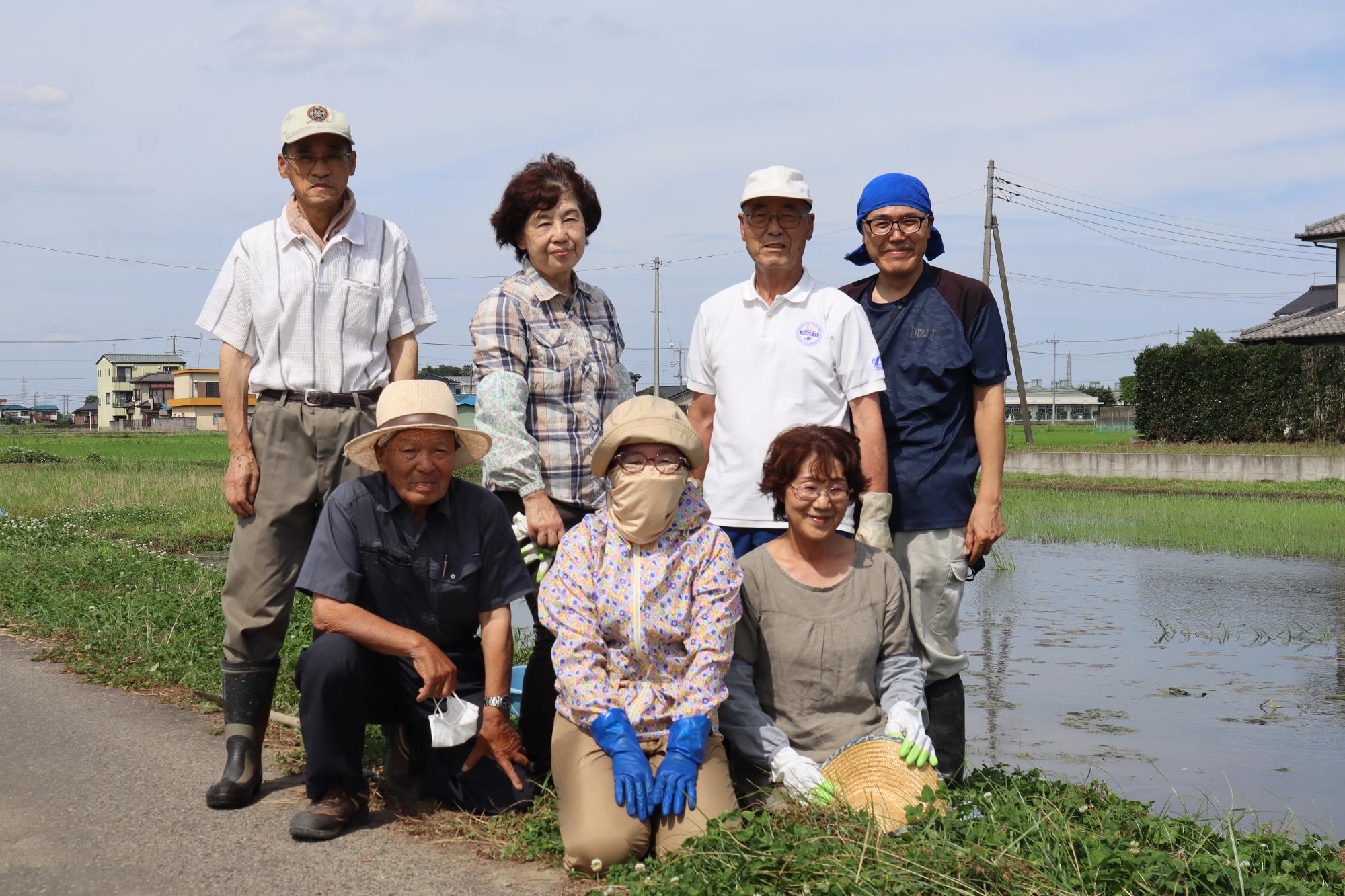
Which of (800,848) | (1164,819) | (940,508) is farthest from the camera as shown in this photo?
(940,508)

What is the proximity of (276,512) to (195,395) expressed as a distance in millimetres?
89568

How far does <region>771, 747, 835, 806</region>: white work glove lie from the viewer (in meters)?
3.35

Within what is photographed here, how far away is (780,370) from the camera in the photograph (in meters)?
3.93

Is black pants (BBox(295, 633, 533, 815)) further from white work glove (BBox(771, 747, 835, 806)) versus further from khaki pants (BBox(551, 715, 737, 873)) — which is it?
white work glove (BBox(771, 747, 835, 806))

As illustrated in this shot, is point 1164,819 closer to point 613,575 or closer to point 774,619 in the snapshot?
point 774,619

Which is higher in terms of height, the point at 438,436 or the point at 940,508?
the point at 438,436

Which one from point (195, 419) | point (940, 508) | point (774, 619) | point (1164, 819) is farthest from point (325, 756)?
point (195, 419)

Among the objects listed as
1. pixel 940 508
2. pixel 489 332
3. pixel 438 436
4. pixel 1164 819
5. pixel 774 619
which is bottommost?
pixel 1164 819

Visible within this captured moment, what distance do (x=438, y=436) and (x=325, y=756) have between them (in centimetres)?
103

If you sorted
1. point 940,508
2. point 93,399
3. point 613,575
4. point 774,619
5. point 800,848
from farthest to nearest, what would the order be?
point 93,399 < point 940,508 < point 774,619 < point 613,575 < point 800,848

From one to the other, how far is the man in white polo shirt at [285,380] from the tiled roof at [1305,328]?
26.1 meters

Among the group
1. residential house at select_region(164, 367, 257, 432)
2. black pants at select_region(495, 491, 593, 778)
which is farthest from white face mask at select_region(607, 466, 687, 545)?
residential house at select_region(164, 367, 257, 432)

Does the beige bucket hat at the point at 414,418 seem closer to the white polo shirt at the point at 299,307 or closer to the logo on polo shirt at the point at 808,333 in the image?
the white polo shirt at the point at 299,307

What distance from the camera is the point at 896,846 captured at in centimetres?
296
